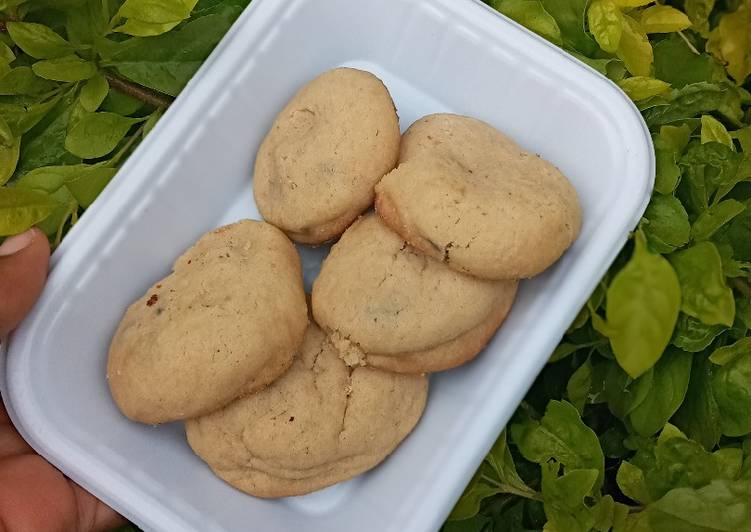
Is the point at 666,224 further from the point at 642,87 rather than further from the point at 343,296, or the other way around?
the point at 343,296

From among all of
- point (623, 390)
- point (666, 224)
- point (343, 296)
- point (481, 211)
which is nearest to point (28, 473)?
point (343, 296)

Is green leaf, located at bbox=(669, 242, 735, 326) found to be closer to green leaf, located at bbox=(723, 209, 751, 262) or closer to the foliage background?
the foliage background

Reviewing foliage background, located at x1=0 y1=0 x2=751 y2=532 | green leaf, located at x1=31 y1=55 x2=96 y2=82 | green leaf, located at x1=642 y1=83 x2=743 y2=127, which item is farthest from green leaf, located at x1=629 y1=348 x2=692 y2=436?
green leaf, located at x1=31 y1=55 x2=96 y2=82

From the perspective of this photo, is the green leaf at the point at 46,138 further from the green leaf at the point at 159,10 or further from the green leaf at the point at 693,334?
the green leaf at the point at 693,334

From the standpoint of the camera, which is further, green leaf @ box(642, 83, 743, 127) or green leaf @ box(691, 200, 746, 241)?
green leaf @ box(642, 83, 743, 127)

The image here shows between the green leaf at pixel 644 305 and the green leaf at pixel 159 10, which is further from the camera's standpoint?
the green leaf at pixel 159 10

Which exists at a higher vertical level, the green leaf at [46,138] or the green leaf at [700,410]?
the green leaf at [46,138]

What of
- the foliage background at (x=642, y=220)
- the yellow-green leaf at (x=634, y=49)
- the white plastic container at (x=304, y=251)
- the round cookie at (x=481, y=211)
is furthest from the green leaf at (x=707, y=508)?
the yellow-green leaf at (x=634, y=49)
